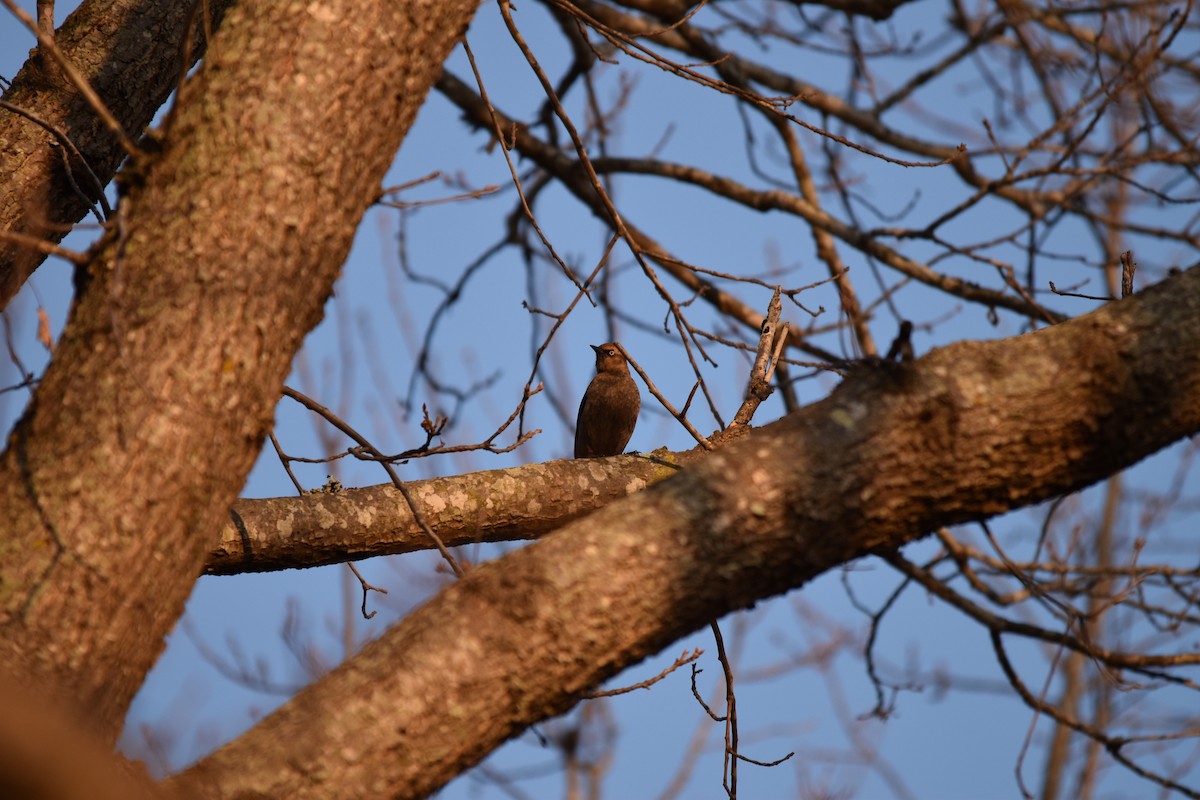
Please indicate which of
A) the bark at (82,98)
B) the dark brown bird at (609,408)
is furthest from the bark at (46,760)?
the dark brown bird at (609,408)

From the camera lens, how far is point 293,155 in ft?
6.28

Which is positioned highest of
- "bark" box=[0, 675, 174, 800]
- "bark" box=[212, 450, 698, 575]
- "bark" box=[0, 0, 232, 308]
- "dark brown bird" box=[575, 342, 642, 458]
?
"dark brown bird" box=[575, 342, 642, 458]

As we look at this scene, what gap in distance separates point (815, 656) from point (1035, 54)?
4.10 m

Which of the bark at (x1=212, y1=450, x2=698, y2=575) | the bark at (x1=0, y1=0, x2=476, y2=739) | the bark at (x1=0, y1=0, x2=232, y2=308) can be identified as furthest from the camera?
the bark at (x1=212, y1=450, x2=698, y2=575)

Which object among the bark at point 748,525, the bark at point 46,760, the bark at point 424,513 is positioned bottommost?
the bark at point 46,760

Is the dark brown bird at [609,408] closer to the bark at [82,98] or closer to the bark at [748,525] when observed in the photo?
the bark at [82,98]

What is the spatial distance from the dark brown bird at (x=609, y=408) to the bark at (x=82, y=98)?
3381 mm

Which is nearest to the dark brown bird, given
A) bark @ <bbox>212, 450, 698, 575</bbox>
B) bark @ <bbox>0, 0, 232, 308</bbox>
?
bark @ <bbox>212, 450, 698, 575</bbox>

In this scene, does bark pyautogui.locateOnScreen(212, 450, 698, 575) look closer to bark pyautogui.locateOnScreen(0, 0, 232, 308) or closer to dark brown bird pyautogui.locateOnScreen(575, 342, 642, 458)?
bark pyautogui.locateOnScreen(0, 0, 232, 308)

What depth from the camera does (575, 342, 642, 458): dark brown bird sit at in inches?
247

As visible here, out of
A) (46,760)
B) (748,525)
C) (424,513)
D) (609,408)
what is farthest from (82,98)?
(609,408)

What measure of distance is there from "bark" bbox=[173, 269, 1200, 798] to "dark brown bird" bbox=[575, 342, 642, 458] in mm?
4272

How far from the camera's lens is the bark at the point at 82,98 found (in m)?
2.89

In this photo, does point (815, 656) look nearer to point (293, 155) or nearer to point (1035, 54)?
point (1035, 54)
